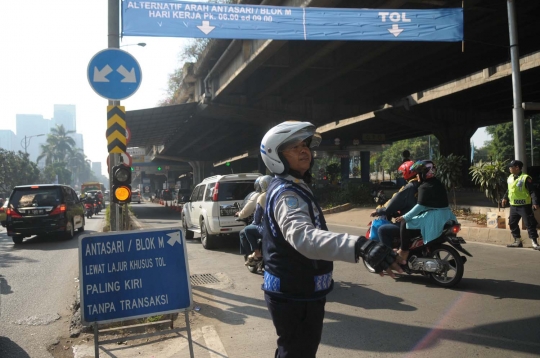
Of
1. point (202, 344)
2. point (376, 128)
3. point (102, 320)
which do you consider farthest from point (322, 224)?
point (376, 128)

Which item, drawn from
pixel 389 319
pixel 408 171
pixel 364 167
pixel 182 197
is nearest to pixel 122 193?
pixel 389 319

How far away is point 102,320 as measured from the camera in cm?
362

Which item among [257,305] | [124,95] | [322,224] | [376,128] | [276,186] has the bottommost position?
[257,305]

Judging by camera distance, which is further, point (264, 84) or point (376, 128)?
point (376, 128)

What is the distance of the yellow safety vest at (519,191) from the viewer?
894 centimetres

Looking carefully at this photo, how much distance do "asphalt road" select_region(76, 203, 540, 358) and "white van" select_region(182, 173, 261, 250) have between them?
3.07m

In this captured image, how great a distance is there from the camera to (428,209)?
616 cm

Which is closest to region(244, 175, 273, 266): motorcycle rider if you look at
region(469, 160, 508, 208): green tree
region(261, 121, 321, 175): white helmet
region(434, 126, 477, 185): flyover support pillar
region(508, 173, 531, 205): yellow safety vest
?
region(261, 121, 321, 175): white helmet

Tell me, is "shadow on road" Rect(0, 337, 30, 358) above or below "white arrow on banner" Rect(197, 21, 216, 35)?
below

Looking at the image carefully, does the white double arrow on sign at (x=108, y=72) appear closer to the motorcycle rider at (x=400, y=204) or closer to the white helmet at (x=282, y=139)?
the motorcycle rider at (x=400, y=204)

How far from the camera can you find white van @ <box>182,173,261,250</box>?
1057cm

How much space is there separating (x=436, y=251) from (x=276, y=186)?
4.64 metres

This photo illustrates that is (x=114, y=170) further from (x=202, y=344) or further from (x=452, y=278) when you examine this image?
(x=452, y=278)

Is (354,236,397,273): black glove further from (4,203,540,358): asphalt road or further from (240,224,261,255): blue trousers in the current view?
(240,224,261,255): blue trousers
